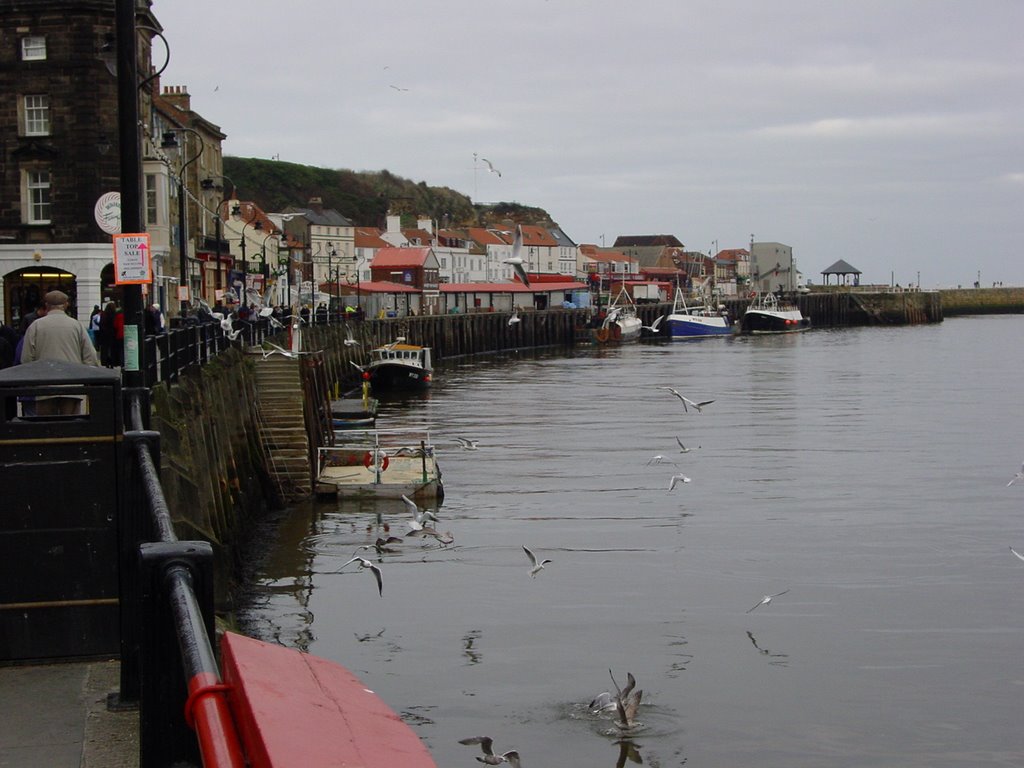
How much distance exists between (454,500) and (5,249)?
20.8 metres

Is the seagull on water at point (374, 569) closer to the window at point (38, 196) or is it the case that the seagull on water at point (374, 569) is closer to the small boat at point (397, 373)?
the window at point (38, 196)

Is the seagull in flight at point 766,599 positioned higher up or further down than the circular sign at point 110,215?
further down

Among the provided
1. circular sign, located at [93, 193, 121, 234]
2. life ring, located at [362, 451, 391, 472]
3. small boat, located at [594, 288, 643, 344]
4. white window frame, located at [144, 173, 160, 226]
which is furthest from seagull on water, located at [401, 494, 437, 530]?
small boat, located at [594, 288, 643, 344]

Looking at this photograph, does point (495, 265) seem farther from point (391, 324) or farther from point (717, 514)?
point (717, 514)

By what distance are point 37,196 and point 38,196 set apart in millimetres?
32

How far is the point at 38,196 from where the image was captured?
4225cm

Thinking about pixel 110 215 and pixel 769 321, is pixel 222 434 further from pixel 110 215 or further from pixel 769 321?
pixel 769 321

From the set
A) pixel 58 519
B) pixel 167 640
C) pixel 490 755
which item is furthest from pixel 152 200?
pixel 167 640

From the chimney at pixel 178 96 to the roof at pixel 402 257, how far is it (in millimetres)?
53747

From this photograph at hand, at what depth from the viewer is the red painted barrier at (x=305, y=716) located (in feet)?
9.98

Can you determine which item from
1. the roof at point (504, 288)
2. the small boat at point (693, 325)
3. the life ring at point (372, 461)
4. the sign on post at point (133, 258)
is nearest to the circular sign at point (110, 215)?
the sign on post at point (133, 258)

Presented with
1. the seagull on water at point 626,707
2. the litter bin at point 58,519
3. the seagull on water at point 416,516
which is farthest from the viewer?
the seagull on water at point 416,516

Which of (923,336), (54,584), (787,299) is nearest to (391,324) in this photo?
(923,336)

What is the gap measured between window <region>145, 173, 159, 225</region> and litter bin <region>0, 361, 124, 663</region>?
42.3 meters
